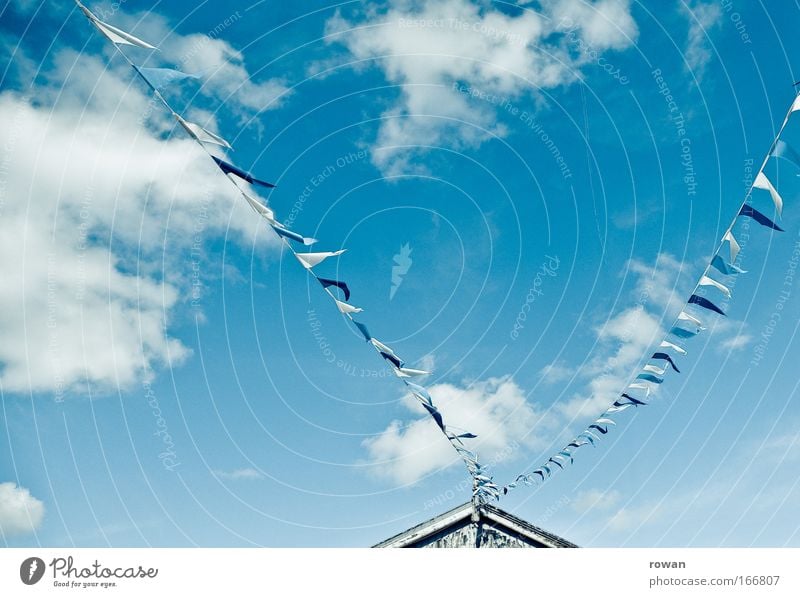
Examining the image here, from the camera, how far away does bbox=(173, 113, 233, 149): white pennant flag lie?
986 centimetres

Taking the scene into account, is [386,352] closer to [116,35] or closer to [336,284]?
[336,284]

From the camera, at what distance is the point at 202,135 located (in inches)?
392

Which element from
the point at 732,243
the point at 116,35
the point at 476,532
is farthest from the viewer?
the point at 476,532

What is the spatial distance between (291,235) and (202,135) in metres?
2.38

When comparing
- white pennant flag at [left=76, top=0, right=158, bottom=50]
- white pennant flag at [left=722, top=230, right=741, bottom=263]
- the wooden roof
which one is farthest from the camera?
the wooden roof

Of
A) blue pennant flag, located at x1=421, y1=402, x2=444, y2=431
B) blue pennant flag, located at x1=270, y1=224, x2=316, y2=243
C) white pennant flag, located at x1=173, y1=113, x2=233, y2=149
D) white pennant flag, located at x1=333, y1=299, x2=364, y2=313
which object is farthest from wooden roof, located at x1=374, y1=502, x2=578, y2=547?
white pennant flag, located at x1=173, y1=113, x2=233, y2=149

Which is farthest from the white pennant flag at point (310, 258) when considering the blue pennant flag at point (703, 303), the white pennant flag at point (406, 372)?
the blue pennant flag at point (703, 303)

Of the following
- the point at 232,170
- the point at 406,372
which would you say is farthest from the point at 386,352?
the point at 232,170

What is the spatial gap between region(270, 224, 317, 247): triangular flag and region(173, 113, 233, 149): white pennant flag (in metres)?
1.81

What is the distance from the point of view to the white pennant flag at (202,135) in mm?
9859

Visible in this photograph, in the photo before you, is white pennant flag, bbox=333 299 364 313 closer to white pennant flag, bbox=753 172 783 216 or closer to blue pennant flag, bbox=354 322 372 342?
blue pennant flag, bbox=354 322 372 342

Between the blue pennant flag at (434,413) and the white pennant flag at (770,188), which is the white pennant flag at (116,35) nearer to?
the blue pennant flag at (434,413)

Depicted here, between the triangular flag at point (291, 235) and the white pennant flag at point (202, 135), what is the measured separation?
1.81m
